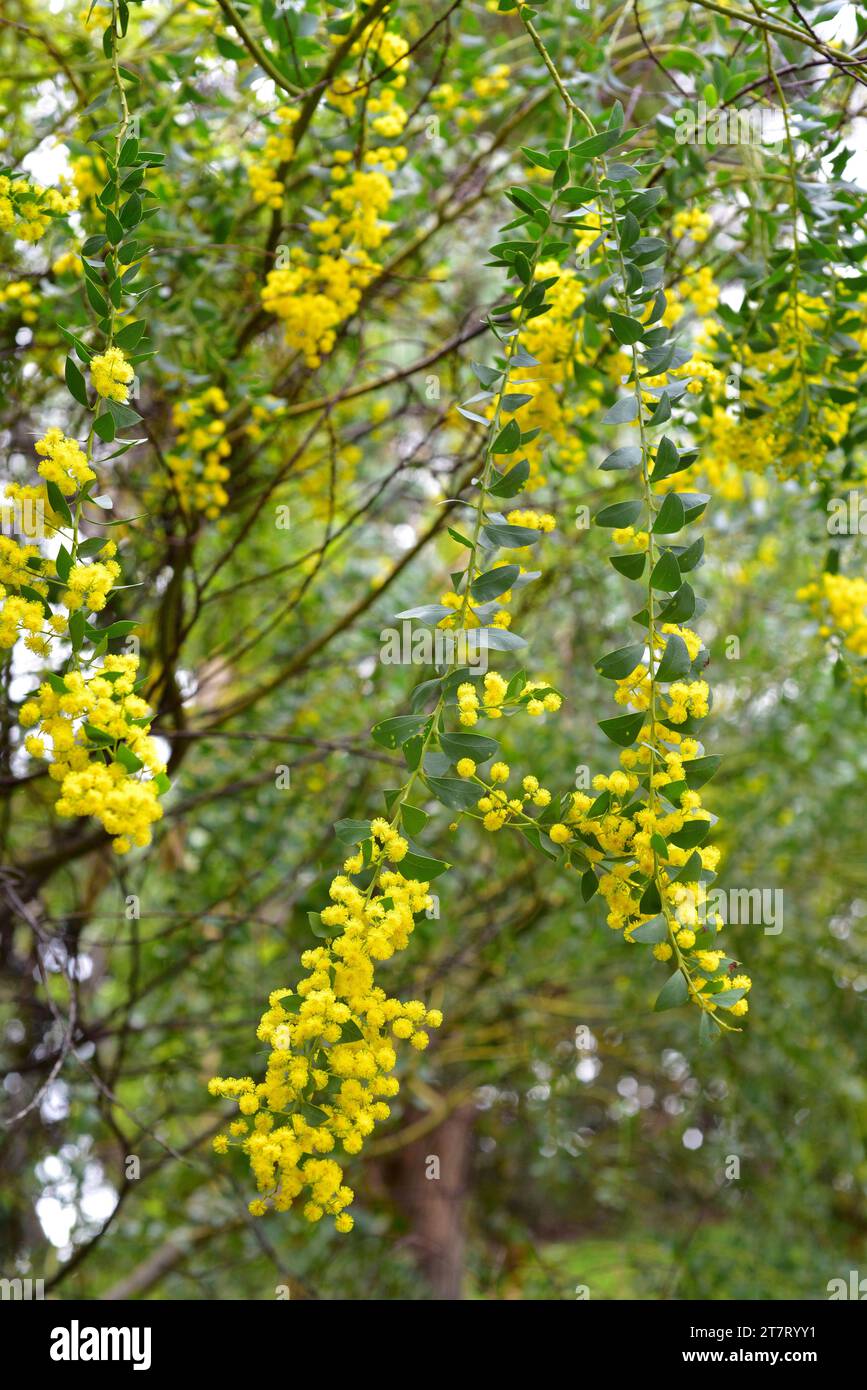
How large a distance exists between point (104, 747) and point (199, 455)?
0.90 meters

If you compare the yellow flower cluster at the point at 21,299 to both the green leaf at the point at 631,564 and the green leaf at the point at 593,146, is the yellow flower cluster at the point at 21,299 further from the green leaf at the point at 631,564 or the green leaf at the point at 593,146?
the green leaf at the point at 631,564

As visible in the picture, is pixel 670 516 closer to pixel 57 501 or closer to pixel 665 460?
pixel 665 460

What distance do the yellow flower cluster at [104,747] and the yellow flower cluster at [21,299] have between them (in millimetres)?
698

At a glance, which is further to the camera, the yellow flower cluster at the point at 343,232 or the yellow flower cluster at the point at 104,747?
the yellow flower cluster at the point at 343,232

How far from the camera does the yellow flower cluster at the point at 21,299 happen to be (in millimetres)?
1328

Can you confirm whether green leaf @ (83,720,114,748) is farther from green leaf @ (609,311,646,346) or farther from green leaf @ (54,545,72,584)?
green leaf @ (609,311,646,346)

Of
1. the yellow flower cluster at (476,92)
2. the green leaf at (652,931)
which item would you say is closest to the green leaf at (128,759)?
the green leaf at (652,931)

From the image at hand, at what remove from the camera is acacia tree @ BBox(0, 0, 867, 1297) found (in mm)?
868

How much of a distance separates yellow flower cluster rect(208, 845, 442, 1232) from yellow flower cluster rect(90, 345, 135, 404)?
0.41m

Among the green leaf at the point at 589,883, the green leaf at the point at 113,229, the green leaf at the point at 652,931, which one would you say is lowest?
the green leaf at the point at 652,931

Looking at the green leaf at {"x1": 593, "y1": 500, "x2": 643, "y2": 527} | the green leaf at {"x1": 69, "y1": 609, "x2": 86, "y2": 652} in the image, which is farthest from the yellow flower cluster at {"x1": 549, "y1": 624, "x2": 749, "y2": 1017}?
the green leaf at {"x1": 69, "y1": 609, "x2": 86, "y2": 652}

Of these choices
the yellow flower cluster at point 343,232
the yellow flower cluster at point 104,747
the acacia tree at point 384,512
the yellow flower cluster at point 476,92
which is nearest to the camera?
the yellow flower cluster at point 104,747
